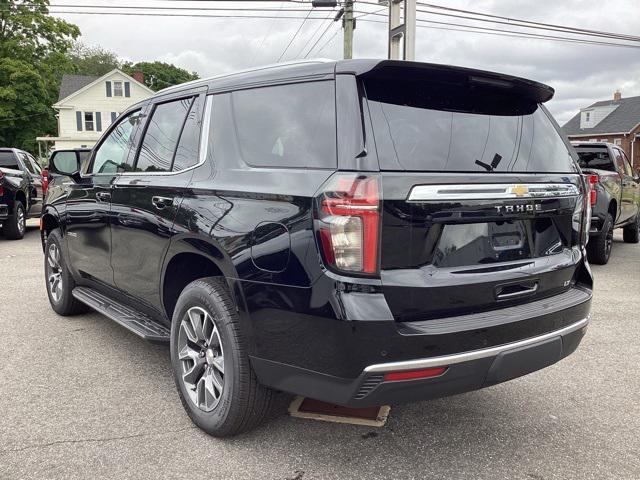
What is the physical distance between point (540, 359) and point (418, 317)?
74 centimetres

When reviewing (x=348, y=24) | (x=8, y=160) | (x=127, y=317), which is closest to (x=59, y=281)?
(x=127, y=317)

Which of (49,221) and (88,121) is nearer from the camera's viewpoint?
(49,221)

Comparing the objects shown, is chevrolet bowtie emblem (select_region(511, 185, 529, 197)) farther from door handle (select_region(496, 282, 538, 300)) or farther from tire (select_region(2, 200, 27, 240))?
tire (select_region(2, 200, 27, 240))

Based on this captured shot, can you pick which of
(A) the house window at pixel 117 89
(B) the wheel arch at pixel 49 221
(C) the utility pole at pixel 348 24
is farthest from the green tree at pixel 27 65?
(B) the wheel arch at pixel 49 221

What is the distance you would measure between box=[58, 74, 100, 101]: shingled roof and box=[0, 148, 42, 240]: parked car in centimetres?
3812

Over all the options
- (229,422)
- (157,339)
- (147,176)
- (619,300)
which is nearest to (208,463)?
(229,422)

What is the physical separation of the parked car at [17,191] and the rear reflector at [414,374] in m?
9.94

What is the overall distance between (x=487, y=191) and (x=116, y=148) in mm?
2919

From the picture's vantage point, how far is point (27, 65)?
117 ft

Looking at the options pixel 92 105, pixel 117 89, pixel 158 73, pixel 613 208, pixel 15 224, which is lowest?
pixel 15 224

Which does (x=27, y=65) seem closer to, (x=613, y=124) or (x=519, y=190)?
(x=519, y=190)

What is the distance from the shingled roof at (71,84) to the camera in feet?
156

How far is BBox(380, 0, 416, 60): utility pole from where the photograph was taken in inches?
526

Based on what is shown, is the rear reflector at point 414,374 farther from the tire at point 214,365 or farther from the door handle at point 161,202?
the door handle at point 161,202
